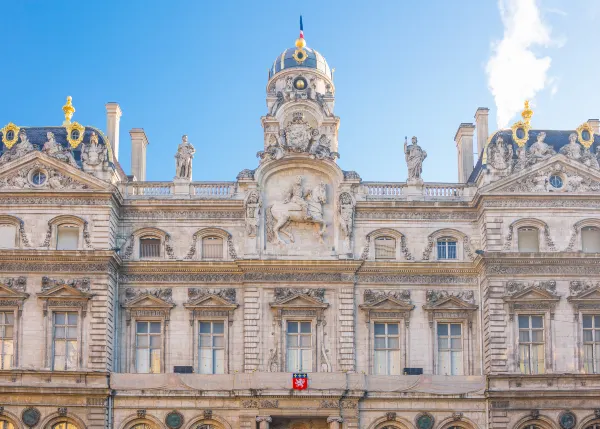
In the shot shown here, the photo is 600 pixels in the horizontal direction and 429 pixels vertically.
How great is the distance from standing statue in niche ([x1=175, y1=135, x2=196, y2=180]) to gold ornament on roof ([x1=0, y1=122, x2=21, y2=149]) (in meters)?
7.28

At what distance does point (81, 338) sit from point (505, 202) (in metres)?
19.1

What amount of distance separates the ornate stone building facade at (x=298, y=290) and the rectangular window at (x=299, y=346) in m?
0.10

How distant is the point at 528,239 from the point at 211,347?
48.0 ft

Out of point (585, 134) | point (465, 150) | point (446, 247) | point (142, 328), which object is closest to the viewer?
point (142, 328)

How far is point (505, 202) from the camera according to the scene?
48.8 m

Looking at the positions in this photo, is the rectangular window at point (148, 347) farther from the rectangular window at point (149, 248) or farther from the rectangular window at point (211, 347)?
the rectangular window at point (149, 248)

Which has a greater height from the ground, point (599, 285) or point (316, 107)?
point (316, 107)

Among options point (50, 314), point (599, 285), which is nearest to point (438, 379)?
point (599, 285)

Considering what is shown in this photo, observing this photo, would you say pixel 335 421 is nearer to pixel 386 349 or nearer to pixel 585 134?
pixel 386 349

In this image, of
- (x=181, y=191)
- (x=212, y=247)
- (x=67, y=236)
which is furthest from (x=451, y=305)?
(x=67, y=236)

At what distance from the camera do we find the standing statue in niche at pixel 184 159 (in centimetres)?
5056

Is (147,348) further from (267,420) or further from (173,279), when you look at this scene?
(267,420)

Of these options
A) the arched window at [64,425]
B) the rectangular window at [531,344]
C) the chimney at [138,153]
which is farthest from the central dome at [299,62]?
the arched window at [64,425]

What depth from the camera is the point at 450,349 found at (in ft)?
160
